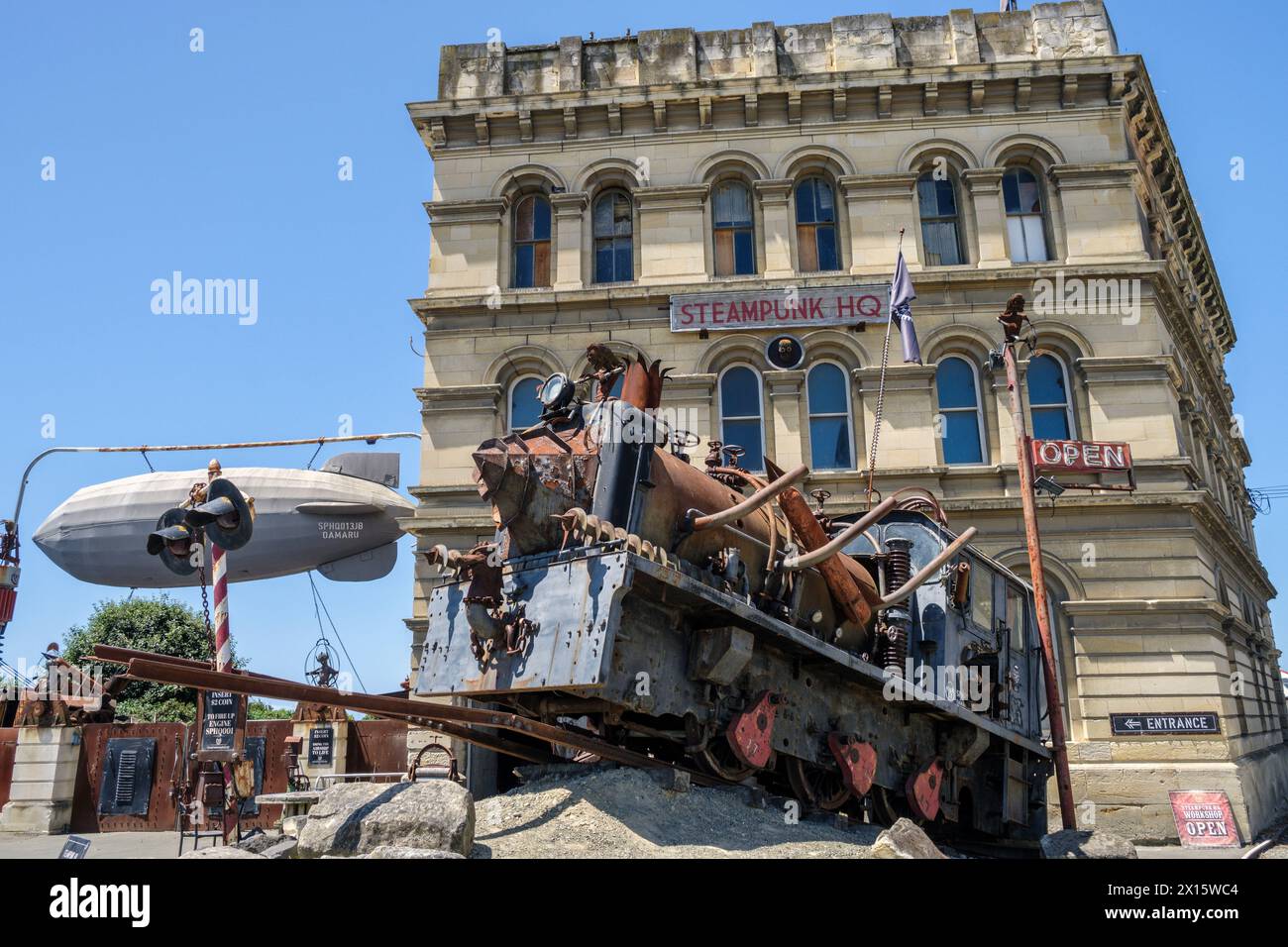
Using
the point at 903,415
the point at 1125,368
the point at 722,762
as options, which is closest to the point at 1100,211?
the point at 1125,368

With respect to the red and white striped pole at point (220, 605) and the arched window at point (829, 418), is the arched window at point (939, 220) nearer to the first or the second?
the arched window at point (829, 418)

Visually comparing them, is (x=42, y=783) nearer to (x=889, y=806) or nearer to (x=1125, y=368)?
(x=889, y=806)

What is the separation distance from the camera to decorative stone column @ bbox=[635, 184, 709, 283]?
Result: 62.2 ft

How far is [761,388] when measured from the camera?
60.3 feet

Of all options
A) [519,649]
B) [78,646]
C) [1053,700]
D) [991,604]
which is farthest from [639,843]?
[78,646]

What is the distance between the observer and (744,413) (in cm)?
1844

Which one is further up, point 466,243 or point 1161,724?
point 466,243

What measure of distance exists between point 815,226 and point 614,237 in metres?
4.03

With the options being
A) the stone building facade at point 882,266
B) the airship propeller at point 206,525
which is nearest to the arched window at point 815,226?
the stone building facade at point 882,266

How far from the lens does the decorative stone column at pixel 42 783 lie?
1603 centimetres

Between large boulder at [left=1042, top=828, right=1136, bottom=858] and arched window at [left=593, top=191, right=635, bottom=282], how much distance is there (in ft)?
42.9

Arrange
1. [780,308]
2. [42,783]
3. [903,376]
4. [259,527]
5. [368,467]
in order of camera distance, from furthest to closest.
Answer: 1. [368,467]
2. [259,527]
3. [780,308]
4. [903,376]
5. [42,783]

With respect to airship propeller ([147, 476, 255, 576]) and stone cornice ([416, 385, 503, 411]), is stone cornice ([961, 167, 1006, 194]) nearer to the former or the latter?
stone cornice ([416, 385, 503, 411])

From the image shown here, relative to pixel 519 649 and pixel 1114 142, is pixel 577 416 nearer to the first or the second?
pixel 519 649
